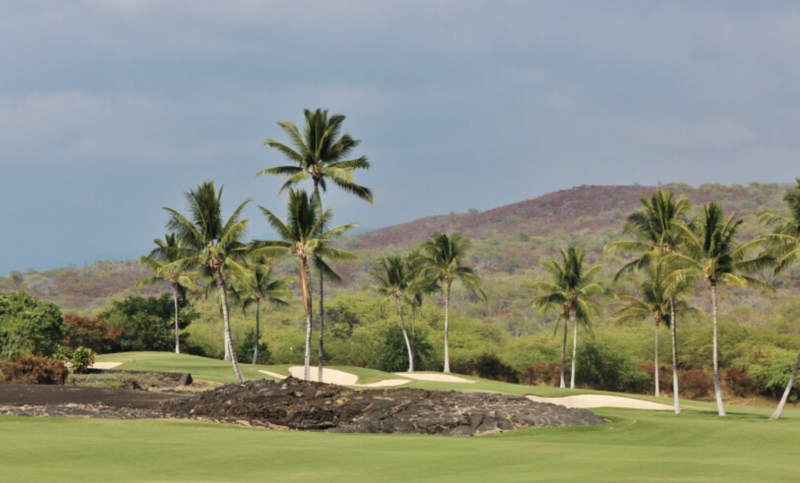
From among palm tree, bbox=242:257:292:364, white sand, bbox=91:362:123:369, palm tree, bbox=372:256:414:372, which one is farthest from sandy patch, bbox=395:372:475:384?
white sand, bbox=91:362:123:369

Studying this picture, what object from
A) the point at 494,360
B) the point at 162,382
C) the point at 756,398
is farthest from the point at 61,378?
the point at 756,398

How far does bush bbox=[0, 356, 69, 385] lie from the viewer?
4356 centimetres

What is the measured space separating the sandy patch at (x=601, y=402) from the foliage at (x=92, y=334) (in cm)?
3828

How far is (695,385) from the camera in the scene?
7544cm

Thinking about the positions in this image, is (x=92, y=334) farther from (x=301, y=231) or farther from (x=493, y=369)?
(x=493, y=369)

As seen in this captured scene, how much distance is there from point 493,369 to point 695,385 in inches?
747

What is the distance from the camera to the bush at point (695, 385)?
75000 mm

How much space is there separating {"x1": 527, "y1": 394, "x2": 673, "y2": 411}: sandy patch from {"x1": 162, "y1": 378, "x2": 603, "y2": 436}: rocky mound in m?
17.7

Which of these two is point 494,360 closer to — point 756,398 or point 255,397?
point 756,398

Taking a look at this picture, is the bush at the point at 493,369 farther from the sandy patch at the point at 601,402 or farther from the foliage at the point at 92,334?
the foliage at the point at 92,334

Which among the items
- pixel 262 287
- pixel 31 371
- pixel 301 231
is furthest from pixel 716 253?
pixel 262 287

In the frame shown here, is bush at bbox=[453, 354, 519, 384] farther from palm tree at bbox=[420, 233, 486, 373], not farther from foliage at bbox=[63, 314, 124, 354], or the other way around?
foliage at bbox=[63, 314, 124, 354]

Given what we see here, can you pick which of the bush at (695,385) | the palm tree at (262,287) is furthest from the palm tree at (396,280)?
the bush at (695,385)

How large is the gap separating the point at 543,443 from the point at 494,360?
60.8 m
